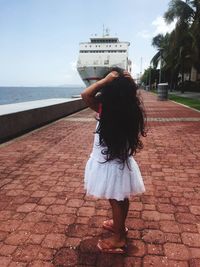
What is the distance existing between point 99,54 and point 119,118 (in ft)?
139

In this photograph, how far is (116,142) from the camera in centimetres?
264

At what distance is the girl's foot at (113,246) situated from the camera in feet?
9.42

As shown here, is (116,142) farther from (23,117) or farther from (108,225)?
(23,117)

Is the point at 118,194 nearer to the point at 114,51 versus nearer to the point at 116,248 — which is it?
the point at 116,248

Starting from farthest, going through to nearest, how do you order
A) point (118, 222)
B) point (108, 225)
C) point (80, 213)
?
point (80, 213)
point (108, 225)
point (118, 222)

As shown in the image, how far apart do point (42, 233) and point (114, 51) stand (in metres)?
43.2

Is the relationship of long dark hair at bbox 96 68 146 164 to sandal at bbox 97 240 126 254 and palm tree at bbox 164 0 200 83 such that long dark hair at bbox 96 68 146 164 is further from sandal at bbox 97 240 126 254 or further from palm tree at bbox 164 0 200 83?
palm tree at bbox 164 0 200 83

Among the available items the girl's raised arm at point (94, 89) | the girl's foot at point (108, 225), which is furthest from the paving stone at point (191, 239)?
the girl's raised arm at point (94, 89)

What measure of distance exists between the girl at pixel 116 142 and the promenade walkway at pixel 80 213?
1.08ft

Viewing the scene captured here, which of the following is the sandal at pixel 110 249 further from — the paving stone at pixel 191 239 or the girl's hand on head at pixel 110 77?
the girl's hand on head at pixel 110 77

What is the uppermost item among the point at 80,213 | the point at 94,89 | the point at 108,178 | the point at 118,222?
the point at 94,89

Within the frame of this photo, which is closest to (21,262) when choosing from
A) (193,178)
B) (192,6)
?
(193,178)

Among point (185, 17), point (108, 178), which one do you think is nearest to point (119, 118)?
point (108, 178)

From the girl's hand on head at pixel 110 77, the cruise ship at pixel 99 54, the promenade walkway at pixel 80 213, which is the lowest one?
the promenade walkway at pixel 80 213
